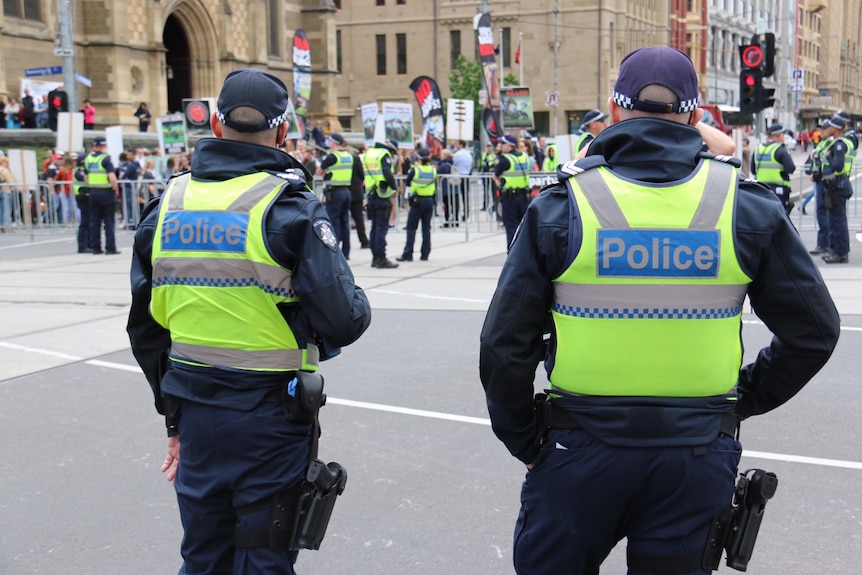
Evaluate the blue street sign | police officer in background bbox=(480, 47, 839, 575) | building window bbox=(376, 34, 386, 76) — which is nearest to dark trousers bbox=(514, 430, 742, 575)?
police officer in background bbox=(480, 47, 839, 575)

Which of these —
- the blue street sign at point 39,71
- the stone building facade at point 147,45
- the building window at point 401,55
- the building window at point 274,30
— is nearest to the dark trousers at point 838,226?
the blue street sign at point 39,71

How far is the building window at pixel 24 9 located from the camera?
113ft

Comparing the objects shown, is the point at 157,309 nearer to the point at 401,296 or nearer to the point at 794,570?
the point at 794,570

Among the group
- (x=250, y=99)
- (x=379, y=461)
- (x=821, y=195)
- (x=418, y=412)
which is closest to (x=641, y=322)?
(x=250, y=99)

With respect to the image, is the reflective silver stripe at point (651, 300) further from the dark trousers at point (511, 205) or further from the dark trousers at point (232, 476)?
the dark trousers at point (511, 205)

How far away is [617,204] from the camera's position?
275cm

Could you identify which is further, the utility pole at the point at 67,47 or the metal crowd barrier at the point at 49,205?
the utility pole at the point at 67,47

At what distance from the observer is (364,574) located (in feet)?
14.9

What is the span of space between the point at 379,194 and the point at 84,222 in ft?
18.8

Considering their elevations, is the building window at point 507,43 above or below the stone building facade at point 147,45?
above

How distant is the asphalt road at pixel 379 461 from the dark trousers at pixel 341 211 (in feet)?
19.6

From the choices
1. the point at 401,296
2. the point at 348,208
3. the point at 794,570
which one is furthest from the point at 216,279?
the point at 348,208

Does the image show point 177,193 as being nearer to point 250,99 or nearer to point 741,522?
point 250,99

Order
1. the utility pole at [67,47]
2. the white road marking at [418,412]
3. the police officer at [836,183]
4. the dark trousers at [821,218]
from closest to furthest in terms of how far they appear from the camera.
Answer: the white road marking at [418,412]
the police officer at [836,183]
the dark trousers at [821,218]
the utility pole at [67,47]
